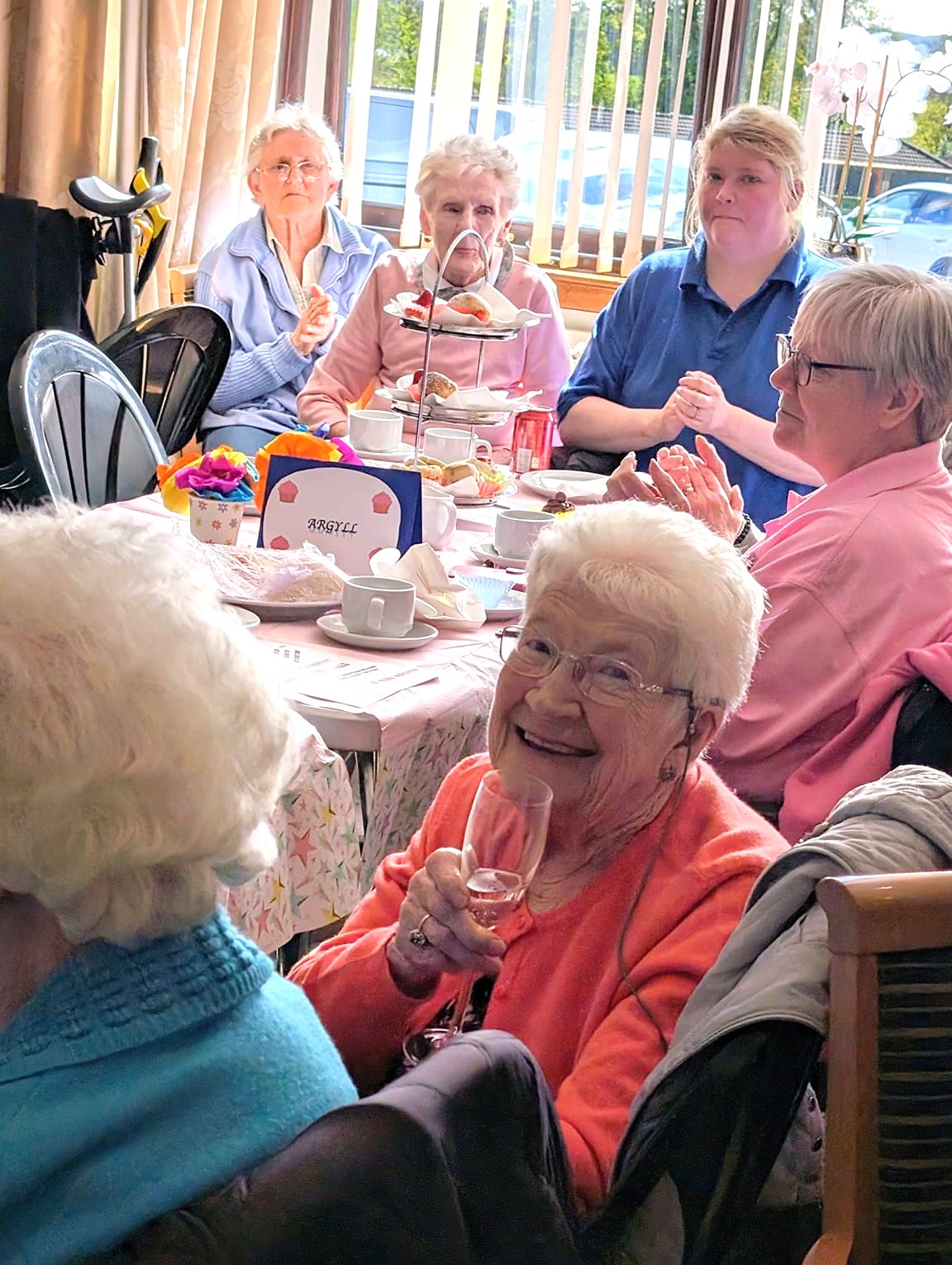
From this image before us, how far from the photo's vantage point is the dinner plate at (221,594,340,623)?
6.58ft

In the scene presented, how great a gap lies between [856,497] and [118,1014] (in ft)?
5.14

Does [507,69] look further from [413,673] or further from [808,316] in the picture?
[413,673]

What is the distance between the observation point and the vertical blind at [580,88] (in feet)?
17.0

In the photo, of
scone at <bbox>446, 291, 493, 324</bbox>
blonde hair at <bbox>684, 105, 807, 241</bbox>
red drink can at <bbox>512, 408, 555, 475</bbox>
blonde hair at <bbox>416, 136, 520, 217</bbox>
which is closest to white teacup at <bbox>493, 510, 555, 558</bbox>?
scone at <bbox>446, 291, 493, 324</bbox>

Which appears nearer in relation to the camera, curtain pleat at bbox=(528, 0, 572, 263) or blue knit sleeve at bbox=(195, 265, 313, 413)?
blue knit sleeve at bbox=(195, 265, 313, 413)

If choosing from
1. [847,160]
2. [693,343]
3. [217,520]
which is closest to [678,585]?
[217,520]

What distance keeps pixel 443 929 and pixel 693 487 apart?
1251 millimetres

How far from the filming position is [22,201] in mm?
3746

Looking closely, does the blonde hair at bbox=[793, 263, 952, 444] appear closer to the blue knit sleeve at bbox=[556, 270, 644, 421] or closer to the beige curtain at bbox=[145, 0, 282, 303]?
the blue knit sleeve at bbox=[556, 270, 644, 421]

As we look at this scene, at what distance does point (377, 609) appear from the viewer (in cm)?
194

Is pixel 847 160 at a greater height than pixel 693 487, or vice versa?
pixel 847 160

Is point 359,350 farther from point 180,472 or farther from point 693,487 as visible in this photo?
point 693,487

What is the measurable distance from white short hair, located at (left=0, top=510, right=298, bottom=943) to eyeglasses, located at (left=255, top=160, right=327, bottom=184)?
13.3 ft

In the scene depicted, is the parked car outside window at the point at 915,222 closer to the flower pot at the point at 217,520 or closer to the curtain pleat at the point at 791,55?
the curtain pleat at the point at 791,55
